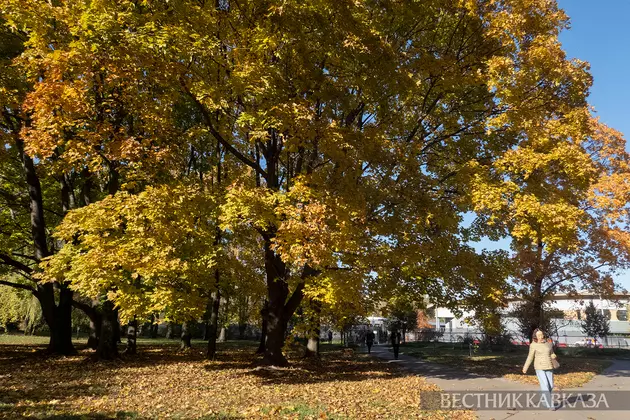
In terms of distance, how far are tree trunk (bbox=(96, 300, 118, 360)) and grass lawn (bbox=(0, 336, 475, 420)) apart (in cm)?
68

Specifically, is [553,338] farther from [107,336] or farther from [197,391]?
[197,391]

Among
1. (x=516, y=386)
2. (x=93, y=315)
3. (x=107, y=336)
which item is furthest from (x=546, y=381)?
(x=93, y=315)

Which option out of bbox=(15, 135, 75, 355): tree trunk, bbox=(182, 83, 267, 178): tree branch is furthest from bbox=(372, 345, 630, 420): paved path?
bbox=(15, 135, 75, 355): tree trunk

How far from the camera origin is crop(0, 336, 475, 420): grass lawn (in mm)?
7270

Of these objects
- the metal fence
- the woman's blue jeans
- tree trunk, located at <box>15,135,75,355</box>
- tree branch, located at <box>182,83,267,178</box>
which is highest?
tree branch, located at <box>182,83,267,178</box>

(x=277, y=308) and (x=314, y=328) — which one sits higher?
(x=277, y=308)

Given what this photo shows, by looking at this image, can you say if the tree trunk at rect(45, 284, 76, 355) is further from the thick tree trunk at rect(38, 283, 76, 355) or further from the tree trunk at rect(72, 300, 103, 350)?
the tree trunk at rect(72, 300, 103, 350)

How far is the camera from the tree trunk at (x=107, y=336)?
15.2 metres

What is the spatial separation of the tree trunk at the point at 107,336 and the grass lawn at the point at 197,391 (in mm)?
683

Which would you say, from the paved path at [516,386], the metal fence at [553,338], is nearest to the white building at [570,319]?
the metal fence at [553,338]

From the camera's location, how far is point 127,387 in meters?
9.91

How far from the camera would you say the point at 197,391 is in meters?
9.59

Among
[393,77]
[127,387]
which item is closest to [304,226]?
[393,77]

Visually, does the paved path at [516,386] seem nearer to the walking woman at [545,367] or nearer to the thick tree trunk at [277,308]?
the walking woman at [545,367]
